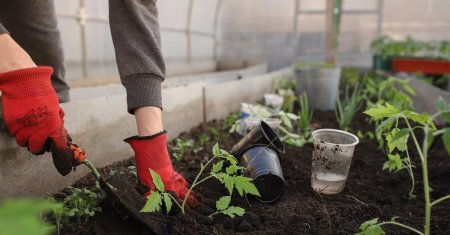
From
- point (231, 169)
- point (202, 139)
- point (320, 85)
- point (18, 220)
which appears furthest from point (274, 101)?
point (18, 220)

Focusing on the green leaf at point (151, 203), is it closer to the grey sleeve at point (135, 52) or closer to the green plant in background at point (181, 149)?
the grey sleeve at point (135, 52)

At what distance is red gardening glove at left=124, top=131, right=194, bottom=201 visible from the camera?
125 centimetres

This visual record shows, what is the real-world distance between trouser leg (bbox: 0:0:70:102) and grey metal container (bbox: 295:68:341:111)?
6.53 ft

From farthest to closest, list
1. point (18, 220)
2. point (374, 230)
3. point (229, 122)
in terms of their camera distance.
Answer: point (229, 122)
point (374, 230)
point (18, 220)

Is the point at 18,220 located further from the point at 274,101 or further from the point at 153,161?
the point at 274,101

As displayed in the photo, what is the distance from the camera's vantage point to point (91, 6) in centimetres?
457

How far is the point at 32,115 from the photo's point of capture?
110cm

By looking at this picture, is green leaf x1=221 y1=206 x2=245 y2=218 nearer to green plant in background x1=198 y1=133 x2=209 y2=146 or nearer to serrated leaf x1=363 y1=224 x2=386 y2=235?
serrated leaf x1=363 y1=224 x2=386 y2=235

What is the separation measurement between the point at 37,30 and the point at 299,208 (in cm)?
140

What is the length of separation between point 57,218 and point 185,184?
17.3 inches

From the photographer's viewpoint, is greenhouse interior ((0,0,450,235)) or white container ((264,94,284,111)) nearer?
greenhouse interior ((0,0,450,235))

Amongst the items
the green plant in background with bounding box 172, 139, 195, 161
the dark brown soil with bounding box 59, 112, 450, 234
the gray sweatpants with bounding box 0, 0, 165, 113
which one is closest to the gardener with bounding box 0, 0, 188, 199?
the gray sweatpants with bounding box 0, 0, 165, 113

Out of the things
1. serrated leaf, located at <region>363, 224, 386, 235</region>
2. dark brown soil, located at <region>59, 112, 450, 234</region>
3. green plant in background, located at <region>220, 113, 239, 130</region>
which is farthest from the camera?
green plant in background, located at <region>220, 113, 239, 130</region>

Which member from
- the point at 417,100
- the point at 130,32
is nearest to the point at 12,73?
the point at 130,32
